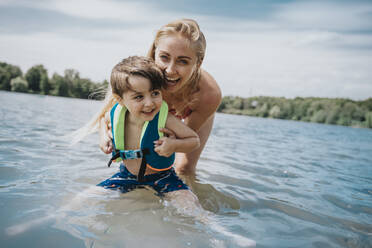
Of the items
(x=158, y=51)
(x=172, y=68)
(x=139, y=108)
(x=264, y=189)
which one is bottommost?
(x=264, y=189)

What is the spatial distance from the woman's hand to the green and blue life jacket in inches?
2.8

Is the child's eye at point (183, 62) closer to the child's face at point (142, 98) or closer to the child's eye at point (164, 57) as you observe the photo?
the child's eye at point (164, 57)

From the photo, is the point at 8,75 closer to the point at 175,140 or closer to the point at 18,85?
the point at 18,85

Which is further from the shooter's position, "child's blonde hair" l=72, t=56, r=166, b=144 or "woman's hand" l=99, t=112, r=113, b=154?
"woman's hand" l=99, t=112, r=113, b=154

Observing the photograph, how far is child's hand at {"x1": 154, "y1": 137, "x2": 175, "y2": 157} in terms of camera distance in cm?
268

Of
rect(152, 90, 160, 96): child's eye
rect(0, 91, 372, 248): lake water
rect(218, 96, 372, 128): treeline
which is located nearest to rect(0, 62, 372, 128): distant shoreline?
rect(218, 96, 372, 128): treeline

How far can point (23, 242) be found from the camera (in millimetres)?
1808

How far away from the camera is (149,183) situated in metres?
2.95

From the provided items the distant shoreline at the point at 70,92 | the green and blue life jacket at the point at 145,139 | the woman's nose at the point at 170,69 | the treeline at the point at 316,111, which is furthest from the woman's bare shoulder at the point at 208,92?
the treeline at the point at 316,111

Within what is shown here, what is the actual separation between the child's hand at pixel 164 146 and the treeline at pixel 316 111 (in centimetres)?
5626

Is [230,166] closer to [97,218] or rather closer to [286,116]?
[97,218]

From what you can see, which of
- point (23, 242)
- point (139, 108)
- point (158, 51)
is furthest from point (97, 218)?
point (158, 51)

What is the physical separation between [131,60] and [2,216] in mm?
1681

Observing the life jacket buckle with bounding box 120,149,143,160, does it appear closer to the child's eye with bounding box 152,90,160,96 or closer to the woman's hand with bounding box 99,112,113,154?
the woman's hand with bounding box 99,112,113,154
